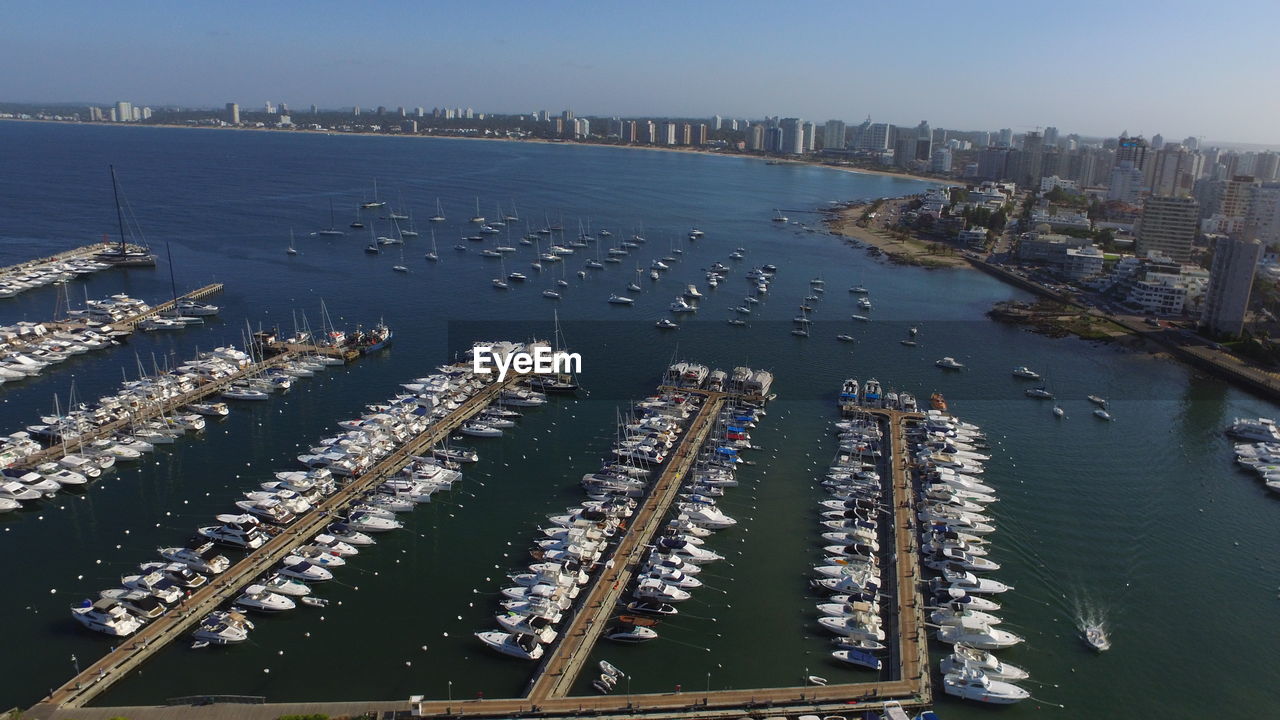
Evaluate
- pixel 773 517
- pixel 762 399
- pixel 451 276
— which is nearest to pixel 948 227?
pixel 451 276

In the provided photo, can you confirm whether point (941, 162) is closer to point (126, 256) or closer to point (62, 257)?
point (126, 256)

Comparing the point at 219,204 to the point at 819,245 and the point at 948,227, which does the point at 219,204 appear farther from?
the point at 948,227

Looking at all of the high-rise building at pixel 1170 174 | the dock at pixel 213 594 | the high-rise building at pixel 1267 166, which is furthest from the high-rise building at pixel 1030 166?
the dock at pixel 213 594

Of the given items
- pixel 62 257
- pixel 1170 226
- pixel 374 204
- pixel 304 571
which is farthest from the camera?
pixel 374 204

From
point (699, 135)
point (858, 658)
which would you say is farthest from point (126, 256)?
point (699, 135)

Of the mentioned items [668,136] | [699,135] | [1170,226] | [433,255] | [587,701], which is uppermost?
[699,135]

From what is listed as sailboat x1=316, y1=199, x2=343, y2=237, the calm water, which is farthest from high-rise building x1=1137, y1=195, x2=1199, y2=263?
sailboat x1=316, y1=199, x2=343, y2=237

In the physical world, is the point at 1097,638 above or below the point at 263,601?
below
